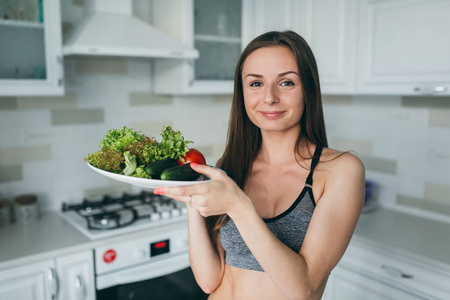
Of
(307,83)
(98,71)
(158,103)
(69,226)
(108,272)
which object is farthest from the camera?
(158,103)

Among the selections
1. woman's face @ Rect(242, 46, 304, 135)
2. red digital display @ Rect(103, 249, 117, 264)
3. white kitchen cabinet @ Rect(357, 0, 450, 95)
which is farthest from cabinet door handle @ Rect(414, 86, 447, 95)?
red digital display @ Rect(103, 249, 117, 264)

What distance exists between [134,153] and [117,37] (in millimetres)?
1077

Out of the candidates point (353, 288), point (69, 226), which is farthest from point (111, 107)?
point (353, 288)

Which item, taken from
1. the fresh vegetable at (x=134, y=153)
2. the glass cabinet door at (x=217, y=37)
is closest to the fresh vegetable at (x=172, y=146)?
the fresh vegetable at (x=134, y=153)

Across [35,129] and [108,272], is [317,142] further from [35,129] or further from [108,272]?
[35,129]

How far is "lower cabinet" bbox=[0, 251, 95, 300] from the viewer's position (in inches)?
67.6

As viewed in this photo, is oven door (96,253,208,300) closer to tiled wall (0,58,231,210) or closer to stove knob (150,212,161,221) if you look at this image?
stove knob (150,212,161,221)

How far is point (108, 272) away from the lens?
6.46ft

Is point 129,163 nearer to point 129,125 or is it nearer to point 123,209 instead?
point 123,209

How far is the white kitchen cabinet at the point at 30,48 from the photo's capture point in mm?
1854

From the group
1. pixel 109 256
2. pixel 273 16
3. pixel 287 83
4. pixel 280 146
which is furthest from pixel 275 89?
pixel 273 16

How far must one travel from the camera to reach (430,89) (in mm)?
1833

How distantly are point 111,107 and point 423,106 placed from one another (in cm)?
177

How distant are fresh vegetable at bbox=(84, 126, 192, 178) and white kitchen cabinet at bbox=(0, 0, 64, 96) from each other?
0.91 metres
